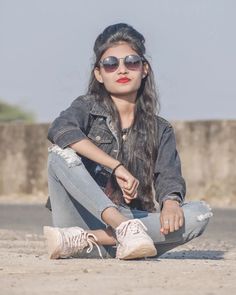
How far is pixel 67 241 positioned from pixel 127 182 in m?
0.48

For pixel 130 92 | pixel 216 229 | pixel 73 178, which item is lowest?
pixel 216 229

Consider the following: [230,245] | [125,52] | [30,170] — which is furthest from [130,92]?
[30,170]

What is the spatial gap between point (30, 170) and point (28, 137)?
1.86 feet

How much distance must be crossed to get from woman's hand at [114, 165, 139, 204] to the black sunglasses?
759 millimetres

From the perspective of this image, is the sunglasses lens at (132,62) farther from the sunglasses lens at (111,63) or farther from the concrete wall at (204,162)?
the concrete wall at (204,162)

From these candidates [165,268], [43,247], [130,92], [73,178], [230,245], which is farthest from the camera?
[230,245]

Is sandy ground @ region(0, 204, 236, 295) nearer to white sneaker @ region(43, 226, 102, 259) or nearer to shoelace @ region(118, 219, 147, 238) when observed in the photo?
white sneaker @ region(43, 226, 102, 259)

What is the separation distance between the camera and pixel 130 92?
737 centimetres

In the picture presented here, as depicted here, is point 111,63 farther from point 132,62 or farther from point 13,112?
point 13,112

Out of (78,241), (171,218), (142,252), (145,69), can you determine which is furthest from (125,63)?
(142,252)

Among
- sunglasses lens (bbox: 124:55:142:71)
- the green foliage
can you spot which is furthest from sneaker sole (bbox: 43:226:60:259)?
the green foliage

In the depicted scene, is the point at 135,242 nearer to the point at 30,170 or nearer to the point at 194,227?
the point at 194,227

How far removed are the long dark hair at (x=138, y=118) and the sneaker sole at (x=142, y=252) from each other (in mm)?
608

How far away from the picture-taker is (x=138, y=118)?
7379 millimetres
